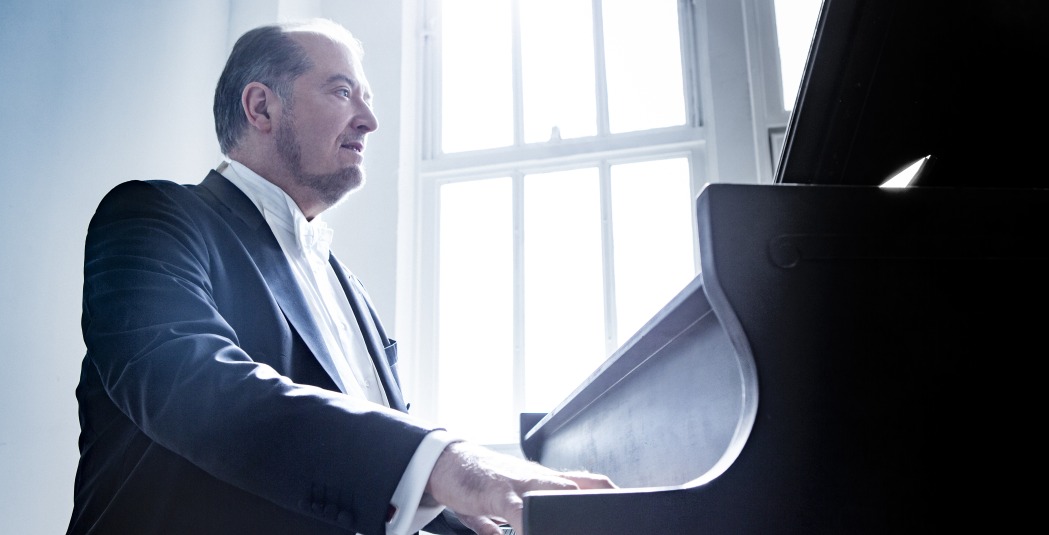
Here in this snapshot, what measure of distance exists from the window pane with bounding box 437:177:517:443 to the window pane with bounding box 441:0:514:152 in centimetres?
22

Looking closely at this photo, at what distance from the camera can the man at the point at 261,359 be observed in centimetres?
71

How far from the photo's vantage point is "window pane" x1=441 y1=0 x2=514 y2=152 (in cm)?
336

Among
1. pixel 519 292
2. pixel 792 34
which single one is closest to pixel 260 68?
pixel 519 292

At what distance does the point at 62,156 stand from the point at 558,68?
1.94 m

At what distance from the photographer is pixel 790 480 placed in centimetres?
59

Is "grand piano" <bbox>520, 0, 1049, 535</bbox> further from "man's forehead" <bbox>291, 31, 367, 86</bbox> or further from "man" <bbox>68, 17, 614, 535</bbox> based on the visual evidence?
"man's forehead" <bbox>291, 31, 367, 86</bbox>

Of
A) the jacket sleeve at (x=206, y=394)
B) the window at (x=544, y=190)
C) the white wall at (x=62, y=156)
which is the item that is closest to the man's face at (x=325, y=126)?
the jacket sleeve at (x=206, y=394)

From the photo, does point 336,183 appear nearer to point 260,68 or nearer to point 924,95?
point 260,68

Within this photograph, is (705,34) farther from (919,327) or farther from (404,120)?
(919,327)

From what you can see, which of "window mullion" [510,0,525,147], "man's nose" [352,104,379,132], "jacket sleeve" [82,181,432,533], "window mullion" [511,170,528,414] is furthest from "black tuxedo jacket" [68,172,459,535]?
"window mullion" [510,0,525,147]

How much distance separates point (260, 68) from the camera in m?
1.78

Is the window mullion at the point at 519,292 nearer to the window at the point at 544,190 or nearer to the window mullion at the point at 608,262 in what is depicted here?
the window at the point at 544,190

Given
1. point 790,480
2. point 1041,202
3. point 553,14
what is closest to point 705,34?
point 553,14

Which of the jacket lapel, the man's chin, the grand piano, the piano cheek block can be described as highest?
the man's chin
